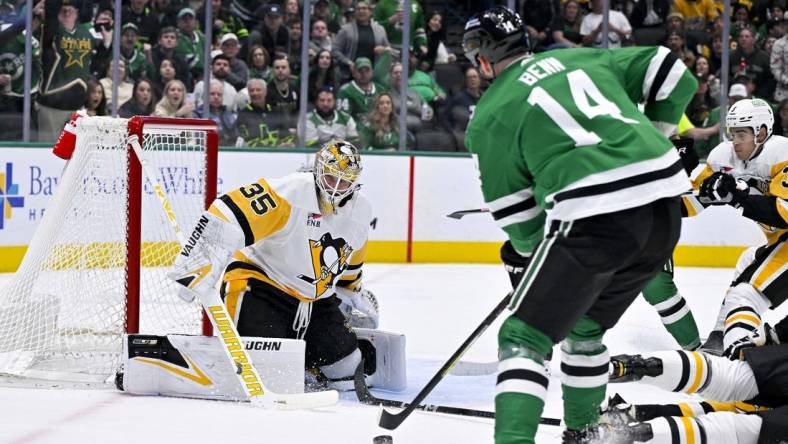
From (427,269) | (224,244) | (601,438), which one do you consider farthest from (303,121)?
(601,438)

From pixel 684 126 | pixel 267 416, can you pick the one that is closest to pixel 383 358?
pixel 267 416

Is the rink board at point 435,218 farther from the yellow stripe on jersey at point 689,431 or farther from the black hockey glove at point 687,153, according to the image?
the yellow stripe on jersey at point 689,431

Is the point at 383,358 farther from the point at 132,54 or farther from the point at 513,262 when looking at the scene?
the point at 132,54

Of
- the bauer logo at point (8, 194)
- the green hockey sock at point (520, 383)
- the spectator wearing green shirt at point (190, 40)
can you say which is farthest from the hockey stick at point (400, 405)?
the spectator wearing green shirt at point (190, 40)

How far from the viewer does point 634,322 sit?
5.56 metres

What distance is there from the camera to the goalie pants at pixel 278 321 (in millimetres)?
3803

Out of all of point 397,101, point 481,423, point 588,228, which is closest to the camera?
point 588,228

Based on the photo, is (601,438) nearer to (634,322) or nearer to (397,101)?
(634,322)

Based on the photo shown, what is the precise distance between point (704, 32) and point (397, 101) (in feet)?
7.47

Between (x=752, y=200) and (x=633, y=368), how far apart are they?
4.23 ft

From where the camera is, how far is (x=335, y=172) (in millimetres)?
3693

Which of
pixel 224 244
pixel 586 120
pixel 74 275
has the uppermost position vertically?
pixel 586 120

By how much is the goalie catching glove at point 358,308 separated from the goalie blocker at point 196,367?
0.62 metres

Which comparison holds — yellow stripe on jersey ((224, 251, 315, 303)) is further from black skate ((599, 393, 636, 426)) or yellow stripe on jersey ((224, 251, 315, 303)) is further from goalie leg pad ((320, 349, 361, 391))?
black skate ((599, 393, 636, 426))
